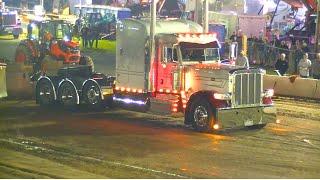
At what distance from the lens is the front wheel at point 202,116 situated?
1540cm

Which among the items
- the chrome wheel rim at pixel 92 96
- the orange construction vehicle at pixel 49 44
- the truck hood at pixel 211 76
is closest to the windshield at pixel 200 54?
the truck hood at pixel 211 76

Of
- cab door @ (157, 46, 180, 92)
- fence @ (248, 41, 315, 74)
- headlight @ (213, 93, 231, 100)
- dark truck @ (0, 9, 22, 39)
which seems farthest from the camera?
dark truck @ (0, 9, 22, 39)

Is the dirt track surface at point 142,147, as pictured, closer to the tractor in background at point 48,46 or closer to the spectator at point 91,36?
the tractor in background at point 48,46

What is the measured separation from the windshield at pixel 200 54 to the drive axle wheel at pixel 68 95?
14.0ft

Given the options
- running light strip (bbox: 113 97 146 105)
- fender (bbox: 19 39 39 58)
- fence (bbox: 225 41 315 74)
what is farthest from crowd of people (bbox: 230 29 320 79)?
running light strip (bbox: 113 97 146 105)

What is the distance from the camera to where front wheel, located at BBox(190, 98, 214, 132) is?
15398 mm

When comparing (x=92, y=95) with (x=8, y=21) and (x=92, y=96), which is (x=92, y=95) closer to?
(x=92, y=96)

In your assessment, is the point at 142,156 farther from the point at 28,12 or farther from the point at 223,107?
the point at 28,12

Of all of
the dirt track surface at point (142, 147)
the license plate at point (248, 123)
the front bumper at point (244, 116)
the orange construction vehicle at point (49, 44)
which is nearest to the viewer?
the dirt track surface at point (142, 147)

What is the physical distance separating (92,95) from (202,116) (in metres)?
4.63

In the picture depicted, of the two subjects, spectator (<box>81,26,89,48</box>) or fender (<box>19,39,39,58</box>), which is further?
spectator (<box>81,26,89,48</box>)

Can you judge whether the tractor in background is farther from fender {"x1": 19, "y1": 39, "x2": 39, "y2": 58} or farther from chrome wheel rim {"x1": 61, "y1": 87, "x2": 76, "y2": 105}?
chrome wheel rim {"x1": 61, "y1": 87, "x2": 76, "y2": 105}

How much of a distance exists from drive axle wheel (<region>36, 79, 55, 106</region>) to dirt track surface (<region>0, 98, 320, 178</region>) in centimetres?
113

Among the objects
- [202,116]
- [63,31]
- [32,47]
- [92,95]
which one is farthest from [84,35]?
[202,116]
